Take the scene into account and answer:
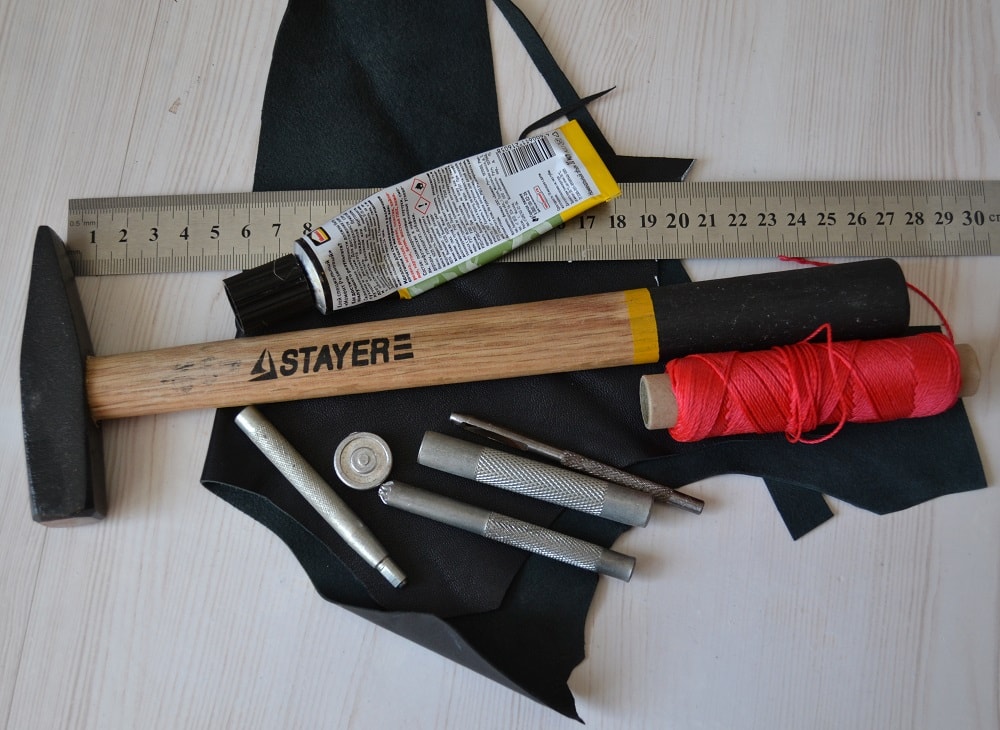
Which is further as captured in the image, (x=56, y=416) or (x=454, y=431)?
(x=454, y=431)

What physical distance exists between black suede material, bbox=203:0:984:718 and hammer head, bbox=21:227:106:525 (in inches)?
8.2

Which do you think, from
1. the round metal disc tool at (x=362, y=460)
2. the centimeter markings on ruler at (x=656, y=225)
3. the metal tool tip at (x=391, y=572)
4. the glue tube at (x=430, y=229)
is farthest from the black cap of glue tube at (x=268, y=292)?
the metal tool tip at (x=391, y=572)

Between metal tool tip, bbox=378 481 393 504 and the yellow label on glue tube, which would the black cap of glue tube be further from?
metal tool tip, bbox=378 481 393 504

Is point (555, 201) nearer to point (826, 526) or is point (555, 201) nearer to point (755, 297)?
point (755, 297)

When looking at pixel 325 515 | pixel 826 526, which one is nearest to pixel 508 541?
pixel 325 515

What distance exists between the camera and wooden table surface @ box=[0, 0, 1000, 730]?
4.30ft

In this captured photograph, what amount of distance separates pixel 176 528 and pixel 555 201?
94cm

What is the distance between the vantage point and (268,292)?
135 cm

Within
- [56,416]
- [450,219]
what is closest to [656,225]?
[450,219]

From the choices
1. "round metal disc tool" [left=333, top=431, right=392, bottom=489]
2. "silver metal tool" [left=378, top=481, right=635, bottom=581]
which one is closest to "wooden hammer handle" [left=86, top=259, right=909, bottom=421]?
"round metal disc tool" [left=333, top=431, right=392, bottom=489]

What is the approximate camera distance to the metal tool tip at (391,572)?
1.29 m

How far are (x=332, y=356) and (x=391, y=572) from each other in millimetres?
392

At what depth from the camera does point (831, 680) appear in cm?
133

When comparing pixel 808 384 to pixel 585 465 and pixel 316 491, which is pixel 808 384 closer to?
pixel 585 465
